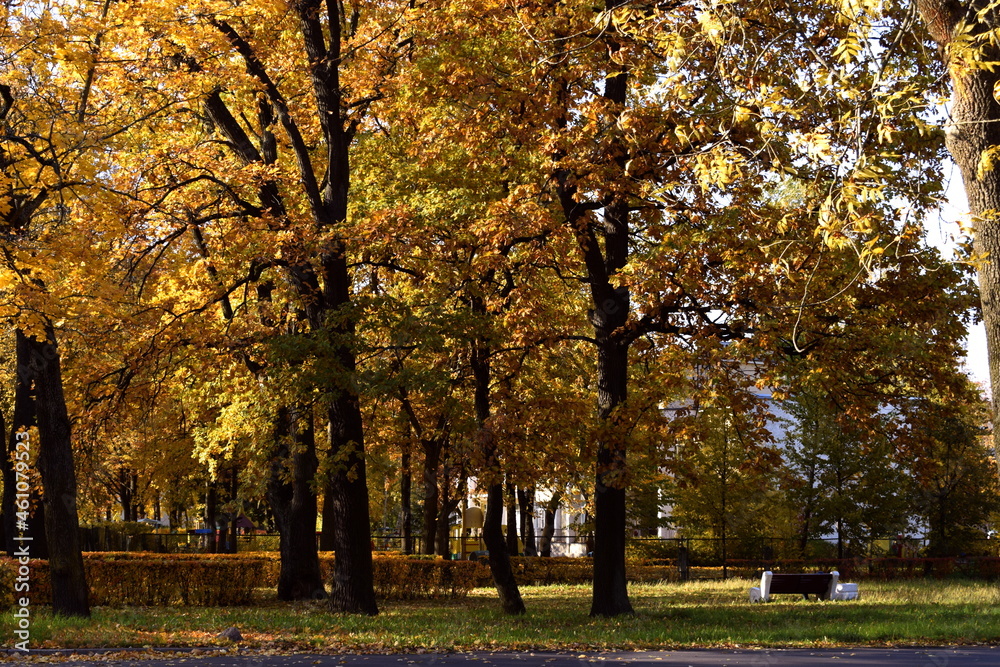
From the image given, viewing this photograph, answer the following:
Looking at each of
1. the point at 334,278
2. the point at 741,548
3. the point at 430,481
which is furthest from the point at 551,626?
the point at 741,548

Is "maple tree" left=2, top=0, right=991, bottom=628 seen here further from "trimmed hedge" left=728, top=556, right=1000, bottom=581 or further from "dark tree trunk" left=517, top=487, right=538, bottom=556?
"dark tree trunk" left=517, top=487, right=538, bottom=556

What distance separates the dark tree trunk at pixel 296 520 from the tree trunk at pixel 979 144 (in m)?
17.0

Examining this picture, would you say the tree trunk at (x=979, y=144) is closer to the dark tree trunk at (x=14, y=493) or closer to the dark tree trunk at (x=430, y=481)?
the dark tree trunk at (x=430, y=481)

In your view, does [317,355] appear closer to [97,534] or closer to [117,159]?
[117,159]

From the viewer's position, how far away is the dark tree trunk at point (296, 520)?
900 inches

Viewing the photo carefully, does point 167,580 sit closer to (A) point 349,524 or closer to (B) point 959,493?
(A) point 349,524

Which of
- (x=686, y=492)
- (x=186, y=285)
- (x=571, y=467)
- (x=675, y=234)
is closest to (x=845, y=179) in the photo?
(x=675, y=234)

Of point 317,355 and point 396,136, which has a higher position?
point 396,136

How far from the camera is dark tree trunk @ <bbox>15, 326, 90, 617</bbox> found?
50.8 feet

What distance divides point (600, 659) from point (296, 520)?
12187 mm

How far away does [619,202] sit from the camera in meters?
17.9

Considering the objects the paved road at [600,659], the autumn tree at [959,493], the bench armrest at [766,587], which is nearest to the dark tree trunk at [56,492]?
the paved road at [600,659]

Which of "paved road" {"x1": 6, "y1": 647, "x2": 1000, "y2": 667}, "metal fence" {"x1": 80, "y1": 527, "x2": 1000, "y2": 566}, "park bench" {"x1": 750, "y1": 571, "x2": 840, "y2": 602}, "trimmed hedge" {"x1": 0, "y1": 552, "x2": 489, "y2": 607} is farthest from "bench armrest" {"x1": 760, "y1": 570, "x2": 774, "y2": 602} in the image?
"trimmed hedge" {"x1": 0, "y1": 552, "x2": 489, "y2": 607}

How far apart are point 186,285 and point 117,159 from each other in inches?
116
